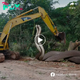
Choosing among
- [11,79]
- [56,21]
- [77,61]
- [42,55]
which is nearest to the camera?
[11,79]

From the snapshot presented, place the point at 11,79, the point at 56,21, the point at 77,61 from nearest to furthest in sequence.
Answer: the point at 11,79
the point at 77,61
the point at 56,21

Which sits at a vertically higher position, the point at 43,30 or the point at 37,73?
the point at 43,30

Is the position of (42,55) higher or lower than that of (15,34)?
lower

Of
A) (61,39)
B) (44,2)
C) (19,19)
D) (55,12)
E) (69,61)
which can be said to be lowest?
(69,61)

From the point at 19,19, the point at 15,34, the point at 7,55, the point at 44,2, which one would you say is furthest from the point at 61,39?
the point at 44,2

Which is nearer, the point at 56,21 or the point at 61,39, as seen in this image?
the point at 61,39

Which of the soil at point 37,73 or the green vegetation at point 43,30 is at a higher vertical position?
the green vegetation at point 43,30

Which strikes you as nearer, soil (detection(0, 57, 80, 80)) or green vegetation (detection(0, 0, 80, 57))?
soil (detection(0, 57, 80, 80))

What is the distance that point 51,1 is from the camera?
20.1 metres

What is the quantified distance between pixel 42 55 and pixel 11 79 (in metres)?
5.60

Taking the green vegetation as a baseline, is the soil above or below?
below

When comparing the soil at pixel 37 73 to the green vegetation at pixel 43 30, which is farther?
the green vegetation at pixel 43 30

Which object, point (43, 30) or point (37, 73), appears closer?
point (37, 73)

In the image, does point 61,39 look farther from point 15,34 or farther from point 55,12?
point 55,12
